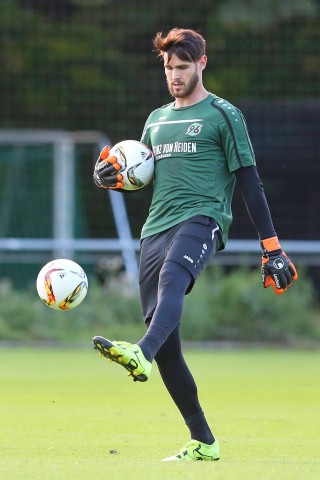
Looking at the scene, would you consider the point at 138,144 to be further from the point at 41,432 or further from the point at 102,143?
the point at 102,143

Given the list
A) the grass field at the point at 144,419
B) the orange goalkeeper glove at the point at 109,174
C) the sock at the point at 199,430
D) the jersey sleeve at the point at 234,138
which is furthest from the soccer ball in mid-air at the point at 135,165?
the grass field at the point at 144,419

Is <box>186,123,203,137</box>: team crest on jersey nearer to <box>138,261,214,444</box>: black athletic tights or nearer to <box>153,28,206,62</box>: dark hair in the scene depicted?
<box>153,28,206,62</box>: dark hair

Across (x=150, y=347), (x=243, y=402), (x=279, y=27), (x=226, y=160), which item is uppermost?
(x=279, y=27)

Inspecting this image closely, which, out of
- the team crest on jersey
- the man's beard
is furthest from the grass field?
the man's beard

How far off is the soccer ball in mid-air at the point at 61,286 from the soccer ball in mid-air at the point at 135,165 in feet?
1.95

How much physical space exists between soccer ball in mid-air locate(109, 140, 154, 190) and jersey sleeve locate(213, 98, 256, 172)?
1.46 feet

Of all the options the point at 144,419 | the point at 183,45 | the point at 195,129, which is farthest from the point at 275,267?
the point at 144,419

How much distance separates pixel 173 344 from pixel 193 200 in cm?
77

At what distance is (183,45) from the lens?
6.63 metres

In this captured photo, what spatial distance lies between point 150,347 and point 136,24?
16516 millimetres

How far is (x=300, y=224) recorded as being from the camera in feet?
64.0

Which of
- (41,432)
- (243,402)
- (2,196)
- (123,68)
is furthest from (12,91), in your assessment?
(41,432)

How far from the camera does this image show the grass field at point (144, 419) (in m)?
5.86

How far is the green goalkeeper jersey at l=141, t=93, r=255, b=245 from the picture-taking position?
656 centimetres
